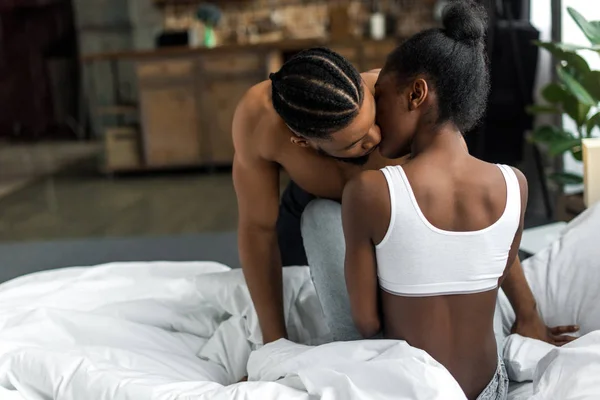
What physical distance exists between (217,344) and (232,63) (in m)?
3.46

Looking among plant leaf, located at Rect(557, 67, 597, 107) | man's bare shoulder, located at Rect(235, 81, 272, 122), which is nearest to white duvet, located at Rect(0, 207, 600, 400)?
man's bare shoulder, located at Rect(235, 81, 272, 122)

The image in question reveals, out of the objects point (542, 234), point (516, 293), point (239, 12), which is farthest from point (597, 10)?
point (239, 12)

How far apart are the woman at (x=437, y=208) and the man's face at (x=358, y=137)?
2 centimetres

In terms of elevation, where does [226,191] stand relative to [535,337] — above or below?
below

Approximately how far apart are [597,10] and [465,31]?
2304mm

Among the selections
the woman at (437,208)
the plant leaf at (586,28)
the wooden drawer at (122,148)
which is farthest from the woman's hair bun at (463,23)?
the wooden drawer at (122,148)

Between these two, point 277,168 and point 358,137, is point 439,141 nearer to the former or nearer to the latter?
point 358,137

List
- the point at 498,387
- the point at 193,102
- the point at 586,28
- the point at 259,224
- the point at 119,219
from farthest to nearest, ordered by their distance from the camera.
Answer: the point at 193,102, the point at 119,219, the point at 586,28, the point at 259,224, the point at 498,387

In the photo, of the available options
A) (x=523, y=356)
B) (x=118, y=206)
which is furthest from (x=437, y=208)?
(x=118, y=206)

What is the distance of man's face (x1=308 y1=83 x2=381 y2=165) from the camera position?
1.03 m

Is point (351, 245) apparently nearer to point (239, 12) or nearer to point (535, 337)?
point (535, 337)

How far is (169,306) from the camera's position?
1.55 m

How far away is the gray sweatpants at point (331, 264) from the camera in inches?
49.5

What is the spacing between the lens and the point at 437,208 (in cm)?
98
